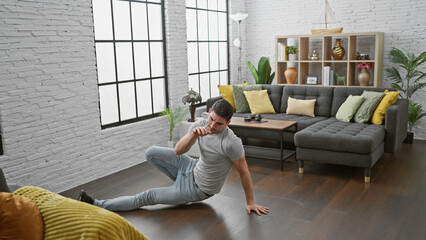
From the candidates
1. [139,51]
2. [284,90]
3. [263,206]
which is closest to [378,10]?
[284,90]

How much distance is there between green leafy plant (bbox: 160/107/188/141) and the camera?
5.76 meters

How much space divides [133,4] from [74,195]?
2.52 m

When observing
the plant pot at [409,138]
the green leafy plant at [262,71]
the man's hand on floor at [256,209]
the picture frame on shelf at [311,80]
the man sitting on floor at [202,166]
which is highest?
the green leafy plant at [262,71]

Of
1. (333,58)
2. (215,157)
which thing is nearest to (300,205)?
(215,157)

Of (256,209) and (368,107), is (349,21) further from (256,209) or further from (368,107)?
(256,209)

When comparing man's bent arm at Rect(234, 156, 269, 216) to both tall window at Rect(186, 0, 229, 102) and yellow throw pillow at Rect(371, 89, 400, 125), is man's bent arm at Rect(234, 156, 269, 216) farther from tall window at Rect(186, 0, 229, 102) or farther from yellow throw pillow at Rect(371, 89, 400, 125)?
tall window at Rect(186, 0, 229, 102)

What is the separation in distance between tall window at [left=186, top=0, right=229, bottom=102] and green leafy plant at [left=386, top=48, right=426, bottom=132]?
8.92ft

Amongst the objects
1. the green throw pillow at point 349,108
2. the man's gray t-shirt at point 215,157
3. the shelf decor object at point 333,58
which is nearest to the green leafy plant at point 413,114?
the shelf decor object at point 333,58

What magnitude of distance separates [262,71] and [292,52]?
580 millimetres

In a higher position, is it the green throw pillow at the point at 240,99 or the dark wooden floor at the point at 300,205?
the green throw pillow at the point at 240,99

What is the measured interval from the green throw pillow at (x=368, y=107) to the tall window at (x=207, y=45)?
2568mm

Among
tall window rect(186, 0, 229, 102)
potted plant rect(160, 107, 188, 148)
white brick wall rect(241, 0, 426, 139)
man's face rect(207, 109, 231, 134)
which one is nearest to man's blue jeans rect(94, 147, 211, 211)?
man's face rect(207, 109, 231, 134)

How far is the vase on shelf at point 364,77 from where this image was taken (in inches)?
252

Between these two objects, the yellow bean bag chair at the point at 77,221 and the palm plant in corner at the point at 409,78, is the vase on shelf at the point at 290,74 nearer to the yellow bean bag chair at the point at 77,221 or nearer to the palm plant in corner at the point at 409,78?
the palm plant in corner at the point at 409,78
